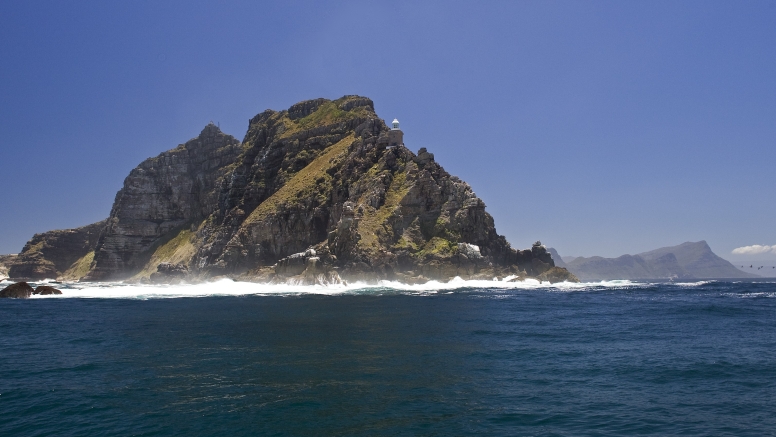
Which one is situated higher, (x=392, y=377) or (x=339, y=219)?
(x=339, y=219)

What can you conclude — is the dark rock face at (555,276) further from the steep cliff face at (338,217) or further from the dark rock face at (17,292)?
the dark rock face at (17,292)

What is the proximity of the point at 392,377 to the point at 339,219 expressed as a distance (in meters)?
108

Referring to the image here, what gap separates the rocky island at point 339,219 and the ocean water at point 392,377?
6848cm

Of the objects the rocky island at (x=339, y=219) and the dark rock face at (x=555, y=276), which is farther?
the dark rock face at (x=555, y=276)

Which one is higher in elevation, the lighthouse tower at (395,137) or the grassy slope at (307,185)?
the lighthouse tower at (395,137)

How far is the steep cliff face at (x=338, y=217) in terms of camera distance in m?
116

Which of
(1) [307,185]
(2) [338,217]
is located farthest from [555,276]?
(1) [307,185]

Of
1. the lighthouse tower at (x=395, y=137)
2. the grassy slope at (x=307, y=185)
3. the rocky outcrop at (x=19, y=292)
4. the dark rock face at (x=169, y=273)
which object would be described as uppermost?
the lighthouse tower at (x=395, y=137)

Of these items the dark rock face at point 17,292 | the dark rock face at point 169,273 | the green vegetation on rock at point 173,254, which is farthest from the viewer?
the green vegetation on rock at point 173,254

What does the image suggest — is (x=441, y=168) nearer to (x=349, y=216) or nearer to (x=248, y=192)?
(x=349, y=216)

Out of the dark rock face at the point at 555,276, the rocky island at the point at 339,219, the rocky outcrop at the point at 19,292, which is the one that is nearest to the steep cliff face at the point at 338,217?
the rocky island at the point at 339,219

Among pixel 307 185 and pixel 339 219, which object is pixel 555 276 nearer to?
pixel 339 219

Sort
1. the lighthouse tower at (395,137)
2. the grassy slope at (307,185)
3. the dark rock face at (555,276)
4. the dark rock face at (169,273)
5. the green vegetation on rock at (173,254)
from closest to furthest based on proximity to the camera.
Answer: the dark rock face at (555,276) < the lighthouse tower at (395,137) < the grassy slope at (307,185) < the dark rock face at (169,273) < the green vegetation on rock at (173,254)

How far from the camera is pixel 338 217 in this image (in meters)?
136
